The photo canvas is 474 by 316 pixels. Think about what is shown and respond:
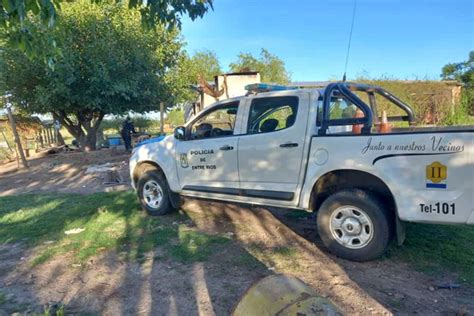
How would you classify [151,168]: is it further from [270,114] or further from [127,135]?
[127,135]

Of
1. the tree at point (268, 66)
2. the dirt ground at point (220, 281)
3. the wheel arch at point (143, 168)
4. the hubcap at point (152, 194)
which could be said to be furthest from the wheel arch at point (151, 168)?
the tree at point (268, 66)

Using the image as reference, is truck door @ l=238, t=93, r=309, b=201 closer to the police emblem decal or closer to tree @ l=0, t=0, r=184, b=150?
the police emblem decal

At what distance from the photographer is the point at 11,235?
5988 millimetres

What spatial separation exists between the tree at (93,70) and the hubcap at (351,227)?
11.9 m

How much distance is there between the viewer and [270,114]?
556cm

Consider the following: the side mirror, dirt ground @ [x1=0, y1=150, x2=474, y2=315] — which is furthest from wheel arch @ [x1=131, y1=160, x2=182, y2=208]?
dirt ground @ [x1=0, y1=150, x2=474, y2=315]

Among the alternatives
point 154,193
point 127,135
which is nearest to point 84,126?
point 127,135

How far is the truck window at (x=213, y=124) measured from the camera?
592 cm

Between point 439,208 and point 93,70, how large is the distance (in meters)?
13.6

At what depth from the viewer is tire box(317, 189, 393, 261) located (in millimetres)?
4285

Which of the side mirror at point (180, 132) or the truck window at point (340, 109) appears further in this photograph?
the side mirror at point (180, 132)

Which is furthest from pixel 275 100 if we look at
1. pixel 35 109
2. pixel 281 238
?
pixel 35 109

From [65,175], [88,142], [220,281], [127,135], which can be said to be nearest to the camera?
[220,281]

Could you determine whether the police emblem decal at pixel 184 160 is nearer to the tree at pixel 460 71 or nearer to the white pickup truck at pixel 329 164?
the white pickup truck at pixel 329 164
